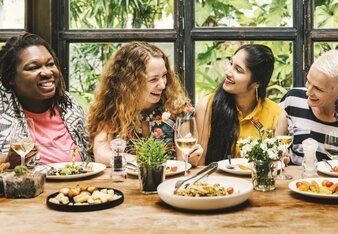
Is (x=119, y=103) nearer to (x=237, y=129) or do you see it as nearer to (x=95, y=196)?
(x=237, y=129)

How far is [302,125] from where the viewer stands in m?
2.51

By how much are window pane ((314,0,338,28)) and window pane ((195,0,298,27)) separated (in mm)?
159

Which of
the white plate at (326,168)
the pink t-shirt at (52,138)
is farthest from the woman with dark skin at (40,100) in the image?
the white plate at (326,168)

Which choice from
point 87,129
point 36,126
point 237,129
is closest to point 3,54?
point 36,126

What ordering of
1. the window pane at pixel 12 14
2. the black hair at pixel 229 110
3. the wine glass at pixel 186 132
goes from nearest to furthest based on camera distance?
the wine glass at pixel 186 132 < the black hair at pixel 229 110 < the window pane at pixel 12 14

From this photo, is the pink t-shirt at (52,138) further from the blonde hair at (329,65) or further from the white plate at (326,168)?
the blonde hair at (329,65)

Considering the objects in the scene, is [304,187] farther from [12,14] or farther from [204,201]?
[12,14]

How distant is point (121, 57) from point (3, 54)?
0.62 meters

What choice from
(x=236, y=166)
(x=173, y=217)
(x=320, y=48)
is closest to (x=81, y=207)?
(x=173, y=217)

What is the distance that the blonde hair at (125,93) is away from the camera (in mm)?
2443

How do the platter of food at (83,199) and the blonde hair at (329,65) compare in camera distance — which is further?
the blonde hair at (329,65)

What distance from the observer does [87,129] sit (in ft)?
8.21

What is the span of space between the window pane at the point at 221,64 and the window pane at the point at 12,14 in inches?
44.6

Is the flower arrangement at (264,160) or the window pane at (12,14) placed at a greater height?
the window pane at (12,14)
